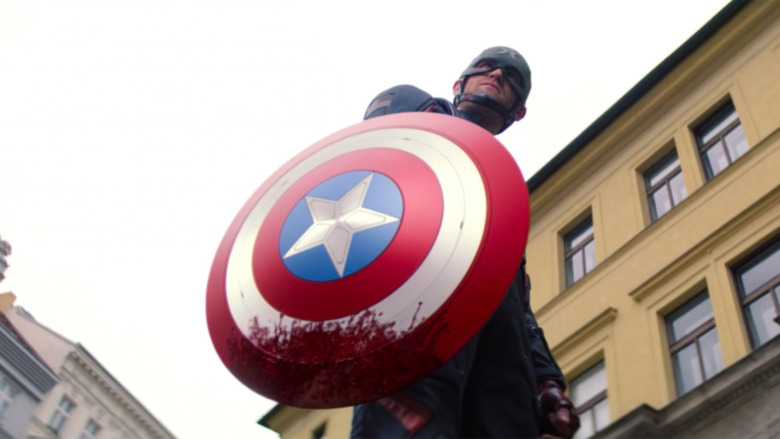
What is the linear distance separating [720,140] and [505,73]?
42.4ft

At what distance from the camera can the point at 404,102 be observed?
314 cm

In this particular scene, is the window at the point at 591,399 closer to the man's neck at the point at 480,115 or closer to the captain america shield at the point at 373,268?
the man's neck at the point at 480,115

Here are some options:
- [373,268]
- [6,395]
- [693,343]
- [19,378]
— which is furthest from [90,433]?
[373,268]

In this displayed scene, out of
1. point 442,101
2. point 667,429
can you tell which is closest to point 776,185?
point 667,429

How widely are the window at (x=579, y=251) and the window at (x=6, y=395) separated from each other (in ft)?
32.5

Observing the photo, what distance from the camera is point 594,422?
1334cm

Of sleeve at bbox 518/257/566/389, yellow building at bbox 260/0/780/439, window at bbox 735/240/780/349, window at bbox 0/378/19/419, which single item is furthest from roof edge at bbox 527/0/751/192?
sleeve at bbox 518/257/566/389

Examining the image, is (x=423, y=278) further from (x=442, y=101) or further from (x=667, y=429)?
(x=667, y=429)

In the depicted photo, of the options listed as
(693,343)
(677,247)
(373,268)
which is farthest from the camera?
(677,247)

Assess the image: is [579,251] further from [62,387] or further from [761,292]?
[62,387]

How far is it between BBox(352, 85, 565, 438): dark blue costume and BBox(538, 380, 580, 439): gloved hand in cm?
5

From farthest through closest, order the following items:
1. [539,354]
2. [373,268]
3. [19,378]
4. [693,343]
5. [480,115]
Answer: [19,378] < [693,343] < [480,115] < [539,354] < [373,268]

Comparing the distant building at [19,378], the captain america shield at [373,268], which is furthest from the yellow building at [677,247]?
the captain america shield at [373,268]

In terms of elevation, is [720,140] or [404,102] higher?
[720,140]
